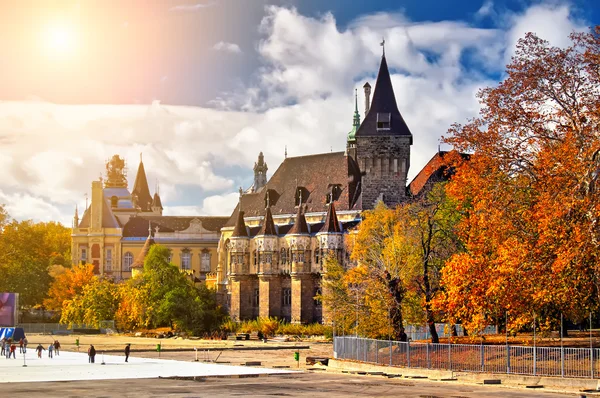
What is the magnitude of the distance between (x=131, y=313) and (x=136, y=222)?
206 ft

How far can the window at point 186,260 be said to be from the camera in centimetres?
16512

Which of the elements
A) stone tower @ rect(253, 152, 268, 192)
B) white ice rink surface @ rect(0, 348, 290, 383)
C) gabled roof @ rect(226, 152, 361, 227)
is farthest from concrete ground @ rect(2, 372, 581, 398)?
stone tower @ rect(253, 152, 268, 192)

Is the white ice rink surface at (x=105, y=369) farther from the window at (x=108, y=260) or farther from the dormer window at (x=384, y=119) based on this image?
the window at (x=108, y=260)

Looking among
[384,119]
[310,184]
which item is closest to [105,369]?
[384,119]

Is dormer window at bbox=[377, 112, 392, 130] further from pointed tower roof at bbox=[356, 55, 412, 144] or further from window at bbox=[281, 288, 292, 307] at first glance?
window at bbox=[281, 288, 292, 307]

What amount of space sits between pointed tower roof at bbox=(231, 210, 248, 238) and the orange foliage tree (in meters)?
79.4

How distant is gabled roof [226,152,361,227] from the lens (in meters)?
121

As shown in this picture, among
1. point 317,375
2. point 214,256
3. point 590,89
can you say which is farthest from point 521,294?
point 214,256

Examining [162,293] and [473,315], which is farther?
[162,293]

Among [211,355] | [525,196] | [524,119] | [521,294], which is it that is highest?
[524,119]

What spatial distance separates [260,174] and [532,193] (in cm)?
10583

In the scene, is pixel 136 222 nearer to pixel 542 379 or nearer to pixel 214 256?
pixel 214 256

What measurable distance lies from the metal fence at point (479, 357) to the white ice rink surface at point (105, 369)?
16.3 feet

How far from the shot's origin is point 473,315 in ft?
157
